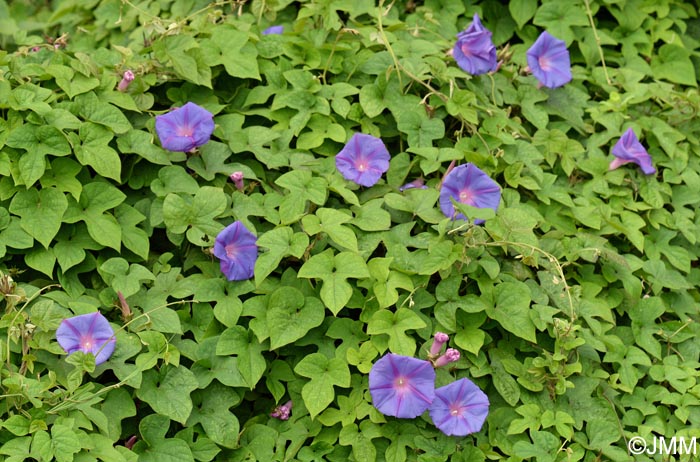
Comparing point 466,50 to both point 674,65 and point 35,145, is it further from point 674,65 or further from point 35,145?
point 35,145

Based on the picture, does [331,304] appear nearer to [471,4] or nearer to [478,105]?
[478,105]

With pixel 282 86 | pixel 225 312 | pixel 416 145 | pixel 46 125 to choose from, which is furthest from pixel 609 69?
pixel 46 125

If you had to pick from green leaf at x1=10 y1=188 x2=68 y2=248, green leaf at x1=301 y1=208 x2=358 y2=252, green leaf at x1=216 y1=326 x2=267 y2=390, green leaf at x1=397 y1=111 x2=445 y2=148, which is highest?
green leaf at x1=10 y1=188 x2=68 y2=248

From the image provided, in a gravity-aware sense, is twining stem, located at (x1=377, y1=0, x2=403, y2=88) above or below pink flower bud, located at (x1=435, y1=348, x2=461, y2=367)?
above

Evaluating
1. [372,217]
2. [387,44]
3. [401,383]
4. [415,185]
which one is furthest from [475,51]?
[401,383]

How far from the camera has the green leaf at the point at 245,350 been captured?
104 inches

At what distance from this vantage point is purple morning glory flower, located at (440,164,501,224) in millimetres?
2910

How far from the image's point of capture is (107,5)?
3.93 m

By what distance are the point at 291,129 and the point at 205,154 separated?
32cm

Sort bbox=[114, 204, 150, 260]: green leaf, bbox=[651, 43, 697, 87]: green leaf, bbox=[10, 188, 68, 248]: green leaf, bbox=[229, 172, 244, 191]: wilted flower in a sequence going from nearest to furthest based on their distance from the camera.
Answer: bbox=[10, 188, 68, 248]: green leaf
bbox=[114, 204, 150, 260]: green leaf
bbox=[229, 172, 244, 191]: wilted flower
bbox=[651, 43, 697, 87]: green leaf

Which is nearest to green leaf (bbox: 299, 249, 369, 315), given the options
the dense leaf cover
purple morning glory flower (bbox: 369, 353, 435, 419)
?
the dense leaf cover

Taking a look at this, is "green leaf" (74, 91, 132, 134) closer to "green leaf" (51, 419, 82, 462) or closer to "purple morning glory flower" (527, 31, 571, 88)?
"green leaf" (51, 419, 82, 462)

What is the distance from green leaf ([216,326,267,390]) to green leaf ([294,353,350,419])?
0.38ft

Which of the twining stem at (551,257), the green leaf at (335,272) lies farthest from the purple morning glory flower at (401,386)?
the twining stem at (551,257)
